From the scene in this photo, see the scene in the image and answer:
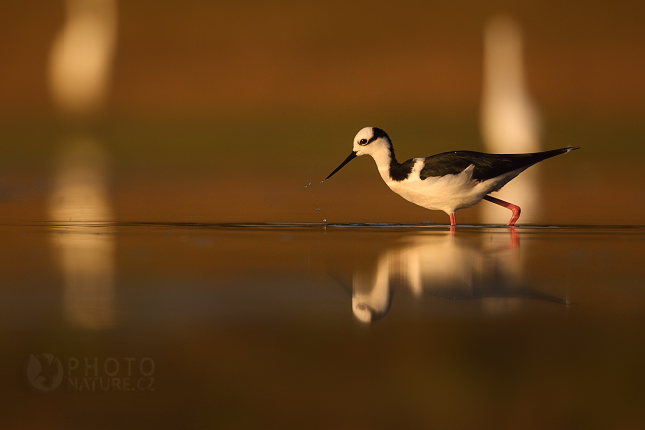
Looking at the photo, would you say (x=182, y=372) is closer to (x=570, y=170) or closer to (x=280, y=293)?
(x=280, y=293)

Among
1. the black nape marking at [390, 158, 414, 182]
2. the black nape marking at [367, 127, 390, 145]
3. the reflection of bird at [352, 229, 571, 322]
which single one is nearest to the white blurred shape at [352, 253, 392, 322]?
the reflection of bird at [352, 229, 571, 322]

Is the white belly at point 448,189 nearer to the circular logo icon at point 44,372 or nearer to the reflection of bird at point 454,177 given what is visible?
the reflection of bird at point 454,177

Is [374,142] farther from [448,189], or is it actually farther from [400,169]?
[448,189]

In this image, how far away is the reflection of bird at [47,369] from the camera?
8.48 ft

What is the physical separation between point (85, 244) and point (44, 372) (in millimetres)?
3173

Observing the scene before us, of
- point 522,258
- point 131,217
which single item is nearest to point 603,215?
point 522,258

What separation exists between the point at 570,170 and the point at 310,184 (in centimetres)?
497

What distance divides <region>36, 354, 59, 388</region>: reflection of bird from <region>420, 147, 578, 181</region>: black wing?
5.05 m

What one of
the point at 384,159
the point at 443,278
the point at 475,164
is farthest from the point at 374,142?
the point at 443,278

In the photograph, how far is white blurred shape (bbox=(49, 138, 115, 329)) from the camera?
358 centimetres

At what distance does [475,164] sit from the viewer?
7523 millimetres

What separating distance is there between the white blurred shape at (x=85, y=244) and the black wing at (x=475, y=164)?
9.51 ft

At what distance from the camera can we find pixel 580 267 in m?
4.83

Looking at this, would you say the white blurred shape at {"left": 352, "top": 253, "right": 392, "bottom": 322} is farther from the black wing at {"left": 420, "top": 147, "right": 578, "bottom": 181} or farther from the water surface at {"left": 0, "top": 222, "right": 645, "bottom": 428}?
the black wing at {"left": 420, "top": 147, "right": 578, "bottom": 181}
